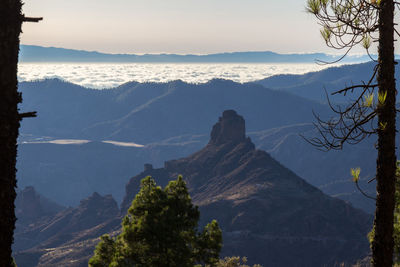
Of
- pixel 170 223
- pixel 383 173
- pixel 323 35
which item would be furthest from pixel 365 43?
pixel 170 223

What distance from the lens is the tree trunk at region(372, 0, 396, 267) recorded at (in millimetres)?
13836

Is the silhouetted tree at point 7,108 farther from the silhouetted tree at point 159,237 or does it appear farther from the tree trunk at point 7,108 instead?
the silhouetted tree at point 159,237

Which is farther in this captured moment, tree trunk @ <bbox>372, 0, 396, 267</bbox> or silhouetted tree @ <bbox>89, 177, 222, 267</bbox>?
silhouetted tree @ <bbox>89, 177, 222, 267</bbox>

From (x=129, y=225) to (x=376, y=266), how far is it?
62.6 feet

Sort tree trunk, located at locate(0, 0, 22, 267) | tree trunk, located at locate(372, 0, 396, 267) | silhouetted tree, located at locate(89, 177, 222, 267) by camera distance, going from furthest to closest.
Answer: silhouetted tree, located at locate(89, 177, 222, 267), tree trunk, located at locate(372, 0, 396, 267), tree trunk, located at locate(0, 0, 22, 267)

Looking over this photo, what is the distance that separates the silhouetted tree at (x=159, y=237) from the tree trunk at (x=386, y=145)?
17.7 meters

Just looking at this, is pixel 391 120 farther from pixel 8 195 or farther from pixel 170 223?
pixel 170 223

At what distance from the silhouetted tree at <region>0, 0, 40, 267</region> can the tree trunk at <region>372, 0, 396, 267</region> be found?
8.33 metres

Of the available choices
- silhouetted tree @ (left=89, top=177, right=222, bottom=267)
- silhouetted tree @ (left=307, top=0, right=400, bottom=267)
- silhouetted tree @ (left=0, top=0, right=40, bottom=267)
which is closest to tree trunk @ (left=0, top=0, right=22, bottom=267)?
silhouetted tree @ (left=0, top=0, right=40, bottom=267)

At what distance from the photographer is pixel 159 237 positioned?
3072cm

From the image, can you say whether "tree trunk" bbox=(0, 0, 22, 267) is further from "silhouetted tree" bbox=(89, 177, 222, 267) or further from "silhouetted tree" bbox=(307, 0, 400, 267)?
"silhouetted tree" bbox=(89, 177, 222, 267)

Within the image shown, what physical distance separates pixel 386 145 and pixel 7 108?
350 inches

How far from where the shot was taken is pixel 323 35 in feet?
46.4

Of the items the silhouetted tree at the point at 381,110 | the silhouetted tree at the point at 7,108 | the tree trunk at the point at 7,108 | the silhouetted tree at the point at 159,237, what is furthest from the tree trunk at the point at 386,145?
the silhouetted tree at the point at 159,237
